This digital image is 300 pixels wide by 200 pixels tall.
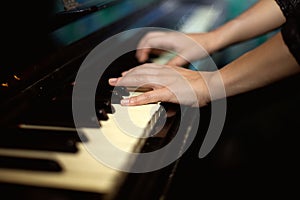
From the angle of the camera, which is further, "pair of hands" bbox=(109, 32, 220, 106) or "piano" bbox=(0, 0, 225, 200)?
"pair of hands" bbox=(109, 32, 220, 106)

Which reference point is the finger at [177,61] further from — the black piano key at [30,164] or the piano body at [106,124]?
the black piano key at [30,164]

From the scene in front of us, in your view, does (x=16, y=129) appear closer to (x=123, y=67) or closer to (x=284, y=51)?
(x=123, y=67)

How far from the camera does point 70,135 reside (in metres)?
0.89

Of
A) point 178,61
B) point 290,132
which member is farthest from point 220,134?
point 178,61

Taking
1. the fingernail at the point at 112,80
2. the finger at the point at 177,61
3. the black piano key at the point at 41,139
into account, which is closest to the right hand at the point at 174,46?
the finger at the point at 177,61

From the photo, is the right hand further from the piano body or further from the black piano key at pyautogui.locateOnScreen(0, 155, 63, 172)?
the black piano key at pyautogui.locateOnScreen(0, 155, 63, 172)

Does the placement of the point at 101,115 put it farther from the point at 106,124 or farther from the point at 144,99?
the point at 144,99

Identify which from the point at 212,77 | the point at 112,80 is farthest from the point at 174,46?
the point at 112,80

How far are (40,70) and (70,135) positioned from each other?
0.37m

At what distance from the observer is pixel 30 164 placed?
79 cm

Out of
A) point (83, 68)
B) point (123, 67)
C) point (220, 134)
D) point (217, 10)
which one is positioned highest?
point (83, 68)

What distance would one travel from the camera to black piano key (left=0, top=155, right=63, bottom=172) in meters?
0.78

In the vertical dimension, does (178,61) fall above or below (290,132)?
above

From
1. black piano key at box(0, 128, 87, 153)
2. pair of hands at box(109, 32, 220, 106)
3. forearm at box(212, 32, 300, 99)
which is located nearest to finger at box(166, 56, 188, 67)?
pair of hands at box(109, 32, 220, 106)
